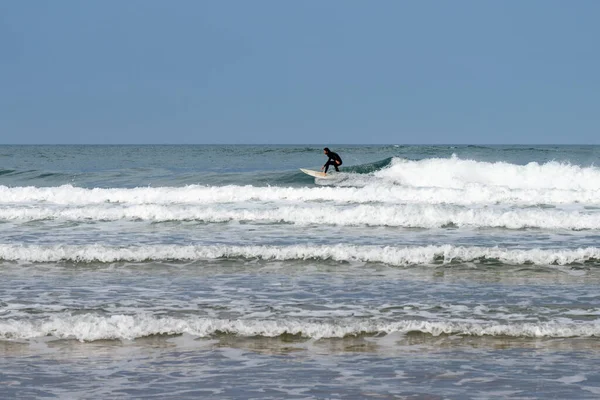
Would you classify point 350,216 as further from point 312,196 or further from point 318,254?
point 312,196

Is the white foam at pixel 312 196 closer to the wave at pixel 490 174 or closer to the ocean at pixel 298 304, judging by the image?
the ocean at pixel 298 304

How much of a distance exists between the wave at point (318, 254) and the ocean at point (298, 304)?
35mm

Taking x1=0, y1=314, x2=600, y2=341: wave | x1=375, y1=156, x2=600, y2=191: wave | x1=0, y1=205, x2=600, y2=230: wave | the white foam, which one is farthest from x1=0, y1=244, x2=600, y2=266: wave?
x1=375, y1=156, x2=600, y2=191: wave

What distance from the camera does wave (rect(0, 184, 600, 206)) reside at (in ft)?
69.9

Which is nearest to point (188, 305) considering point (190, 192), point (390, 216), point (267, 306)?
point (267, 306)

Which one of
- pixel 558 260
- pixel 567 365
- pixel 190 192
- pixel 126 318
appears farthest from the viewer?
pixel 190 192

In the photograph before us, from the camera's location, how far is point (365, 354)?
6801 millimetres

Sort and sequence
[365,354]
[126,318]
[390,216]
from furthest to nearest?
[390,216], [126,318], [365,354]

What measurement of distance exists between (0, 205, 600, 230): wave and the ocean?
2.0 inches

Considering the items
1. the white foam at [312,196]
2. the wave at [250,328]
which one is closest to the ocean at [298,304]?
the wave at [250,328]

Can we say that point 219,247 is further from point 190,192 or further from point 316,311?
point 190,192

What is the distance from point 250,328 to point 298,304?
1.49 meters

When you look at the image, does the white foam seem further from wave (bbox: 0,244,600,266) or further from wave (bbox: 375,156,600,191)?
wave (bbox: 0,244,600,266)

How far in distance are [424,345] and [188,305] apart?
126 inches
